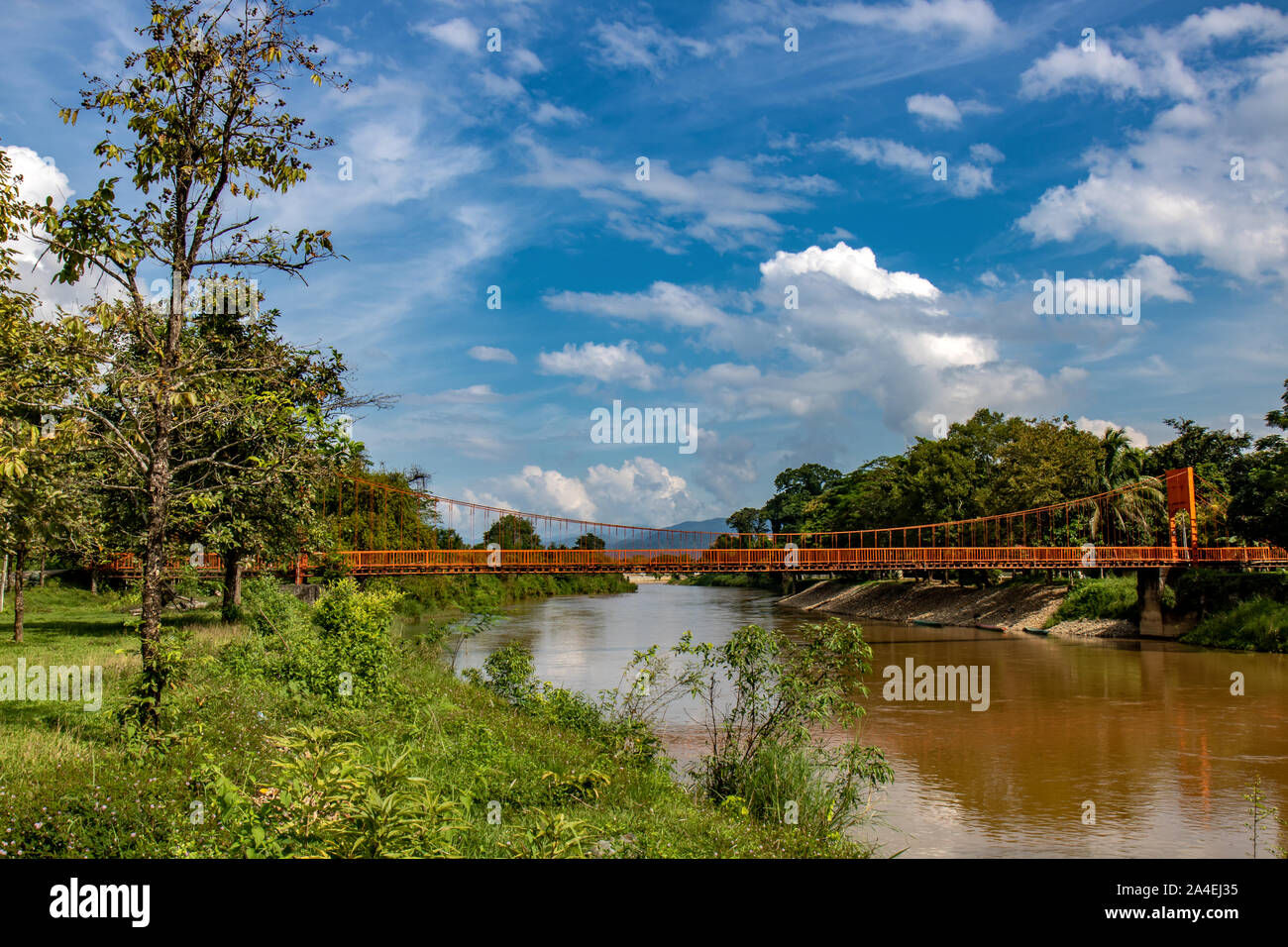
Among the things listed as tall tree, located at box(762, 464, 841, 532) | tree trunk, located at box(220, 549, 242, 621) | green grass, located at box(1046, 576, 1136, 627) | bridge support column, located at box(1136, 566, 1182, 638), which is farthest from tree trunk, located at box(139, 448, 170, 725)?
tall tree, located at box(762, 464, 841, 532)

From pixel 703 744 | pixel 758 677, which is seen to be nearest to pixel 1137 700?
pixel 703 744

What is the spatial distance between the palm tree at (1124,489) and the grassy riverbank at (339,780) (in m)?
39.4

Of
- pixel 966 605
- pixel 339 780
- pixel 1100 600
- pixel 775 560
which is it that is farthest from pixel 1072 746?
pixel 966 605

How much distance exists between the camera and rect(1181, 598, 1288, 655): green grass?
98.5 ft

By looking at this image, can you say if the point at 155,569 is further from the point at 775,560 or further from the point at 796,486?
the point at 796,486

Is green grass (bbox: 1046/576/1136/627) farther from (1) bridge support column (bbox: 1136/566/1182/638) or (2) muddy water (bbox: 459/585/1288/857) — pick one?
(2) muddy water (bbox: 459/585/1288/857)

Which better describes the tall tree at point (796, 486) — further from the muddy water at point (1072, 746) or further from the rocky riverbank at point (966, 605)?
the muddy water at point (1072, 746)

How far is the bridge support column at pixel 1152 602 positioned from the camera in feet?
119

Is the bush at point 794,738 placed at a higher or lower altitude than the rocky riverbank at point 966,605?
higher

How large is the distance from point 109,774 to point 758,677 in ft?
23.1

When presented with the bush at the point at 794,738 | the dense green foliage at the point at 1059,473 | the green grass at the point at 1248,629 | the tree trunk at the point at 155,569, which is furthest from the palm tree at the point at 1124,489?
the tree trunk at the point at 155,569

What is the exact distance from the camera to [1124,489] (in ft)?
148

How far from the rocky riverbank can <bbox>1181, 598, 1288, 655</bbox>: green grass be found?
3.98 metres

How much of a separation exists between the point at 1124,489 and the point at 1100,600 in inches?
319
